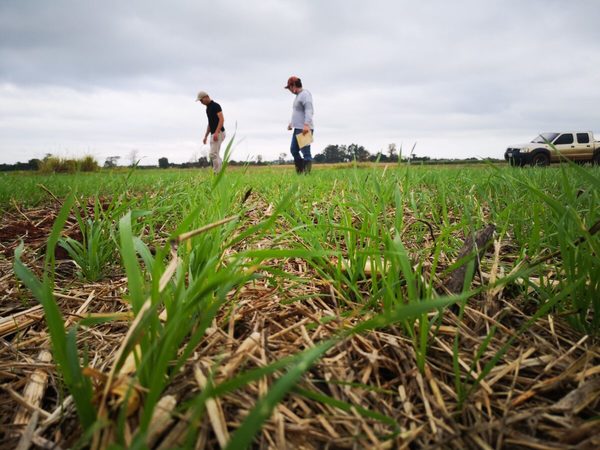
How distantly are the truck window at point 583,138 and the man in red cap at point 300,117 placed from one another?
15.5m

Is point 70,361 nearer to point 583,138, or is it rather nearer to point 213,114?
point 213,114

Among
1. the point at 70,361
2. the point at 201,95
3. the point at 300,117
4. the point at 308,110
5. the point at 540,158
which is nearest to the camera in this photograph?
the point at 70,361

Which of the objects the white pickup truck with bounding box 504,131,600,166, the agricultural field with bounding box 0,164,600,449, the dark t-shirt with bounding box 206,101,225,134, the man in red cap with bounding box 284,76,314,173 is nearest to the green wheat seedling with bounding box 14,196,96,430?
the agricultural field with bounding box 0,164,600,449

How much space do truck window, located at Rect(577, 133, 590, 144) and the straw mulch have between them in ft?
63.4

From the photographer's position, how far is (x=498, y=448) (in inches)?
18.7

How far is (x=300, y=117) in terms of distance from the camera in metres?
7.04

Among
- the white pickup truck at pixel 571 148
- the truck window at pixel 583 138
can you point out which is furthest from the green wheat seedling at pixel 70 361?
the truck window at pixel 583 138

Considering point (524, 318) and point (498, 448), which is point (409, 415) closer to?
point (498, 448)

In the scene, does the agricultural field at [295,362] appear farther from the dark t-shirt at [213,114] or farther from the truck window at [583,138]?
the truck window at [583,138]

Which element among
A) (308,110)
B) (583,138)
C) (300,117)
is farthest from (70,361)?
(583,138)

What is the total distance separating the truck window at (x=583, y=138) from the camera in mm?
14320

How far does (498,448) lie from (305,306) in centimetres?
50

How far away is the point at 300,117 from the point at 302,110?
18cm

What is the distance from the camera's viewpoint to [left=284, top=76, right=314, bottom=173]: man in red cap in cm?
667
